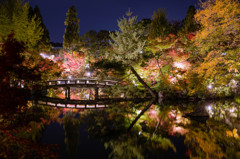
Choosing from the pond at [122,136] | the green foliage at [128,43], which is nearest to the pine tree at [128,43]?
the green foliage at [128,43]

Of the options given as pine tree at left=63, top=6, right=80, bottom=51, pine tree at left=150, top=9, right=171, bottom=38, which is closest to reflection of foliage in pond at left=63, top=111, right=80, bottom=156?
pine tree at left=63, top=6, right=80, bottom=51

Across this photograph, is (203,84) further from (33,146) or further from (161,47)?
(33,146)

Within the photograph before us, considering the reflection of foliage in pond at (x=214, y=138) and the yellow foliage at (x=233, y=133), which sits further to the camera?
the yellow foliage at (x=233, y=133)

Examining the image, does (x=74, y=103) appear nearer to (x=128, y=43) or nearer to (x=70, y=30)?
(x=128, y=43)

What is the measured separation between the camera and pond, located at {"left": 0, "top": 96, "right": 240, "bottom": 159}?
495 cm

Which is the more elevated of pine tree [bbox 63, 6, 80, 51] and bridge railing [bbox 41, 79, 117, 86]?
pine tree [bbox 63, 6, 80, 51]

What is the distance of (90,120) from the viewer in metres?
8.73

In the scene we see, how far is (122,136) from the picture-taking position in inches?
249

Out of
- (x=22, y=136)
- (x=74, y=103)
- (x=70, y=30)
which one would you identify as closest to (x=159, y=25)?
(x=70, y=30)

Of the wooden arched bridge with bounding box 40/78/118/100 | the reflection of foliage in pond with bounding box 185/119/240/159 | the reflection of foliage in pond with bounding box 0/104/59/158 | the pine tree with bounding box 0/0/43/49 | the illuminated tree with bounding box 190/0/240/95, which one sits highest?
the pine tree with bounding box 0/0/43/49

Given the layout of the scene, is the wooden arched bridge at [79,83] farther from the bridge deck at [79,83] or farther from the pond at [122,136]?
the pond at [122,136]

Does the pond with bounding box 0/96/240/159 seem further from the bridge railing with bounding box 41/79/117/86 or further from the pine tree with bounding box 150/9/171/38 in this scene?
the pine tree with bounding box 150/9/171/38

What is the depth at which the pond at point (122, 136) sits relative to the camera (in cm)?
495

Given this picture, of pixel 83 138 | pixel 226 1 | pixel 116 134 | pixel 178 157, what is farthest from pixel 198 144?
pixel 226 1
